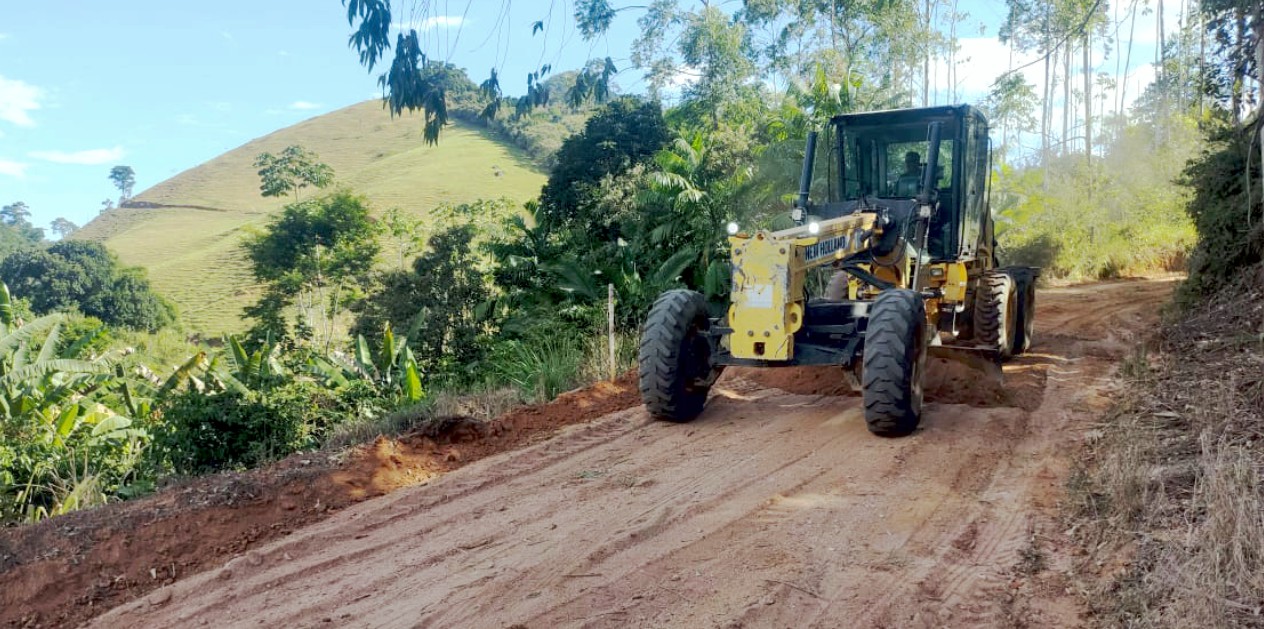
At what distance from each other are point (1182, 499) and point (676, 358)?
3.85 m

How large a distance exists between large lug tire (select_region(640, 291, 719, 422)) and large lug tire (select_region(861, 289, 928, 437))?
1537mm

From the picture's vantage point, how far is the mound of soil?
5211 mm

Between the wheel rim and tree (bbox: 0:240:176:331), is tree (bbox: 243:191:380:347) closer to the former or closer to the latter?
tree (bbox: 0:240:176:331)

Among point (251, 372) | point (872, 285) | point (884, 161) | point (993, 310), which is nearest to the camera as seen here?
point (872, 285)

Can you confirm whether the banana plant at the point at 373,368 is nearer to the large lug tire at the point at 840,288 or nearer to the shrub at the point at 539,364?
the shrub at the point at 539,364

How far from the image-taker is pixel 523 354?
12.6m

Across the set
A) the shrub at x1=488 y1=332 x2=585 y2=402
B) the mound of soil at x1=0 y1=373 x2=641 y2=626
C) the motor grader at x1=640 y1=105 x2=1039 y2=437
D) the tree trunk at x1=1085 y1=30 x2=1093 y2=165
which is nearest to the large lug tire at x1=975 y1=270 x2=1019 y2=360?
the motor grader at x1=640 y1=105 x2=1039 y2=437

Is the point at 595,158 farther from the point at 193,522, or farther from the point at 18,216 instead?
the point at 18,216

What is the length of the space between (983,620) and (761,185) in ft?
42.1

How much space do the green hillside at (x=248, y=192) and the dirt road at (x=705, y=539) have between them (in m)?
34.3

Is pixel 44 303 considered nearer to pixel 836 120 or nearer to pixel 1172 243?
pixel 836 120

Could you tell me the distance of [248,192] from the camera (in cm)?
8081

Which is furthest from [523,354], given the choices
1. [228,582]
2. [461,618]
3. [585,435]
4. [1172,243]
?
[1172,243]

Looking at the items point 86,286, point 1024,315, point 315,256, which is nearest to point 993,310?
point 1024,315
